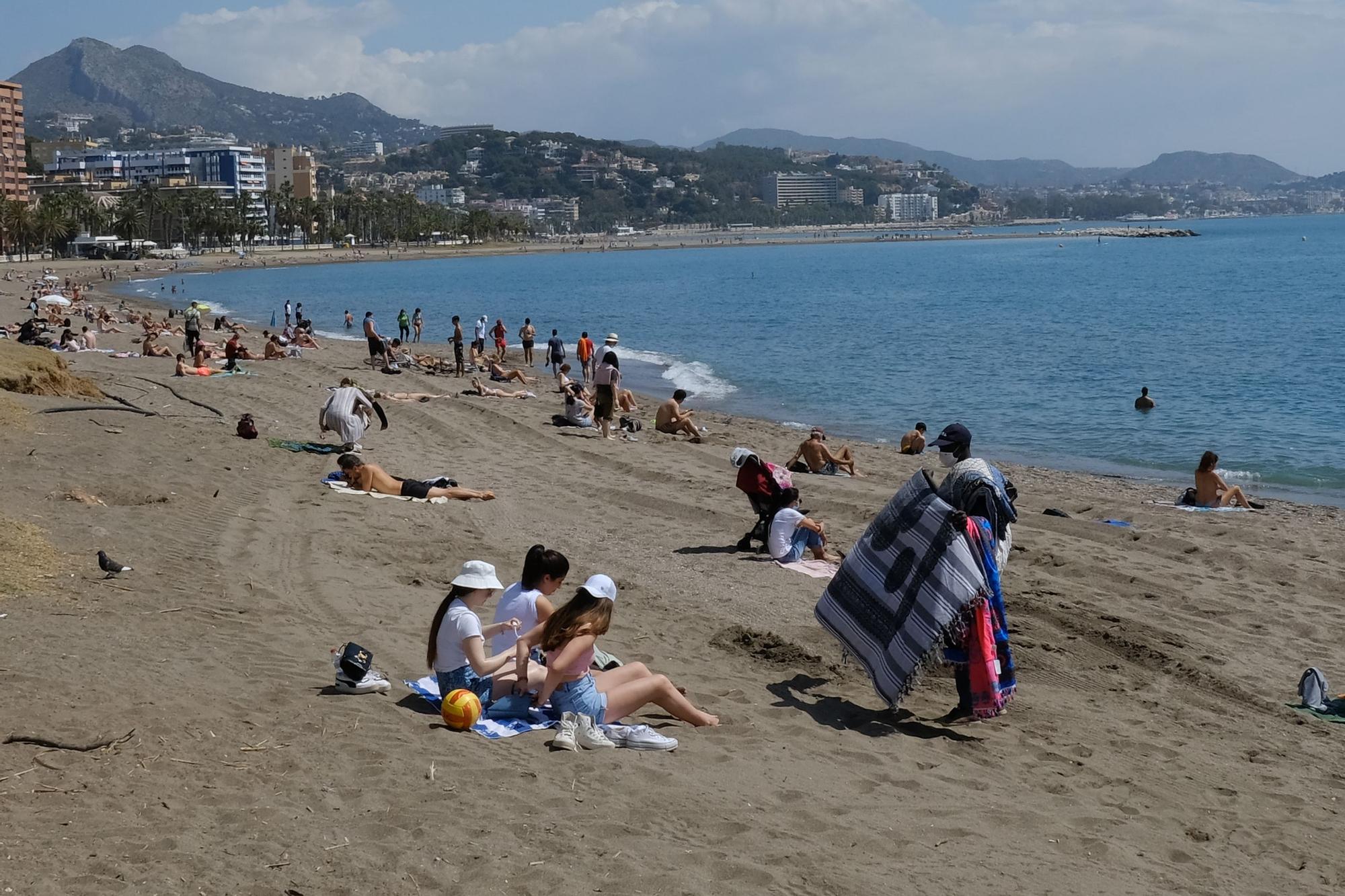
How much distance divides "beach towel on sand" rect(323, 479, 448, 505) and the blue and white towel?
607 centimetres

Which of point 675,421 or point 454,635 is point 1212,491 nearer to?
point 675,421

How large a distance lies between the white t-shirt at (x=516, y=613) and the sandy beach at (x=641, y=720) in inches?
22.6

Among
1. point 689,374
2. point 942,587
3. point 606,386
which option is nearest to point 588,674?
point 942,587

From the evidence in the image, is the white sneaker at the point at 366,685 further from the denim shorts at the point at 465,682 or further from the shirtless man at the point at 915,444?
the shirtless man at the point at 915,444

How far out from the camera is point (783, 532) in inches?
426

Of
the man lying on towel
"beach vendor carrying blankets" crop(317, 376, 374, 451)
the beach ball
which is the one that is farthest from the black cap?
"beach vendor carrying blankets" crop(317, 376, 374, 451)

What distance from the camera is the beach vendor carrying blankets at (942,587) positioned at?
6.80 metres

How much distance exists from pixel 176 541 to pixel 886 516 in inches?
225

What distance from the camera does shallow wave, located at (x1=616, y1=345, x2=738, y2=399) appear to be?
30.1 meters

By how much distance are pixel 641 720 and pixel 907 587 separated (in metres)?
1.68

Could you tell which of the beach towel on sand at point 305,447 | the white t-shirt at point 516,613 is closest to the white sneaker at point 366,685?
the white t-shirt at point 516,613

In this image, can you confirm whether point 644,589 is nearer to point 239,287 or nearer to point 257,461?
point 257,461

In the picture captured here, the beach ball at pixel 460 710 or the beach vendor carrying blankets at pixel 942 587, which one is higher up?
the beach vendor carrying blankets at pixel 942 587

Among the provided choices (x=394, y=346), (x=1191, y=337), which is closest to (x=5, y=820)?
(x=394, y=346)
